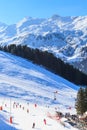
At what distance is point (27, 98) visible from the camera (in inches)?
2655

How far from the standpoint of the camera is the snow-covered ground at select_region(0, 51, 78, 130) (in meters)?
38.6

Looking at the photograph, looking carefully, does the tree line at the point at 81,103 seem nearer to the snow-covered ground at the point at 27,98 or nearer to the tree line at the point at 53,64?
the snow-covered ground at the point at 27,98

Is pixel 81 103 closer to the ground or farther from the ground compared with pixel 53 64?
closer to the ground

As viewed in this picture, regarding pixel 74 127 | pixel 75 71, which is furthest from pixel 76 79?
pixel 74 127

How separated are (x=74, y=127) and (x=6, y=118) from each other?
8.05 metres

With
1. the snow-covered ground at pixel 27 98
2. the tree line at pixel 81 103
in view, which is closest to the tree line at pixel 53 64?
the snow-covered ground at pixel 27 98

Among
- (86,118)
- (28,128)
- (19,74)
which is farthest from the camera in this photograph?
(19,74)

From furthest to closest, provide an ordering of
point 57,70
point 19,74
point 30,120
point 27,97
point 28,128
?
1. point 57,70
2. point 19,74
3. point 27,97
4. point 30,120
5. point 28,128

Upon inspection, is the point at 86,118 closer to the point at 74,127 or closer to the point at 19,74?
the point at 74,127

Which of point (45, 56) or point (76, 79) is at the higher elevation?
point (45, 56)

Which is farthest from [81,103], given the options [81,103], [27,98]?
[27,98]

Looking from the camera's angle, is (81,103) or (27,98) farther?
(27,98)

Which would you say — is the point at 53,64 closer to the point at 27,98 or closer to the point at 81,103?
the point at 27,98

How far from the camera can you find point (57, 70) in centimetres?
14888
